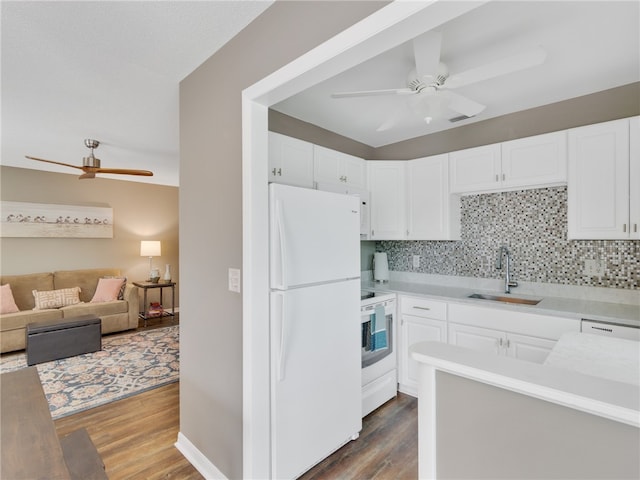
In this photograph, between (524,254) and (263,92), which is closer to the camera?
(263,92)

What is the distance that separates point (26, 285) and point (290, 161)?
185 inches

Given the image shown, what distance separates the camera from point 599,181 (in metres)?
2.27

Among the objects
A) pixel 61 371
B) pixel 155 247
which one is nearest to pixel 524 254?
pixel 61 371

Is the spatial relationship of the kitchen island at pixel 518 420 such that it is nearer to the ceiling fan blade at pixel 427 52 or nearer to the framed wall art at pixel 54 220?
the ceiling fan blade at pixel 427 52

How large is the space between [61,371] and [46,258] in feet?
7.50

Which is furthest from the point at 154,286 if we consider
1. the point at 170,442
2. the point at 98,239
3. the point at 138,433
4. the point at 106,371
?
the point at 170,442

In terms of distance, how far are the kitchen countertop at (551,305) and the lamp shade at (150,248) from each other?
433cm

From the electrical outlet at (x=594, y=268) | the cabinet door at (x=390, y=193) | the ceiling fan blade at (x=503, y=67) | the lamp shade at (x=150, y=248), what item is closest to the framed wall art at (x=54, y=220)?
the lamp shade at (x=150, y=248)

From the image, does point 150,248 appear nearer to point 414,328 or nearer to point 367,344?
point 367,344

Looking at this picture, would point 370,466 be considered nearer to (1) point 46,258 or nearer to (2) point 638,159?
(2) point 638,159

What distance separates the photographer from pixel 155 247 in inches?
231

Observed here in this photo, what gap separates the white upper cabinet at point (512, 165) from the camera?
248 cm

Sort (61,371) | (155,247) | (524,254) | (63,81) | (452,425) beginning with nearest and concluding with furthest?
(452,425), (63,81), (524,254), (61,371), (155,247)

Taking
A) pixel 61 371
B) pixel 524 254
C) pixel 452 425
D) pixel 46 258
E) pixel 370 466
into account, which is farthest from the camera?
pixel 46 258
